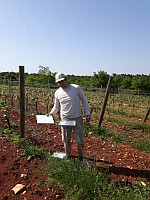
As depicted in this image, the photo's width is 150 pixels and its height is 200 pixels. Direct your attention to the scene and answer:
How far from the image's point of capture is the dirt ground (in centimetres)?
346

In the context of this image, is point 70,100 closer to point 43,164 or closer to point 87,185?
point 43,164

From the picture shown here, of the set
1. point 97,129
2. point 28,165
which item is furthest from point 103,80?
point 28,165

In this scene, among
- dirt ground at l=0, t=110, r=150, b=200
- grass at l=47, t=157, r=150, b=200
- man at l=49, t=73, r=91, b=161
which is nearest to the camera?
grass at l=47, t=157, r=150, b=200

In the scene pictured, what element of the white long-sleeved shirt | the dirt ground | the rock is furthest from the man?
the rock

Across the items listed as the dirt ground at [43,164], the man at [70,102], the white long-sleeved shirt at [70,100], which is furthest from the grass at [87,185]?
the white long-sleeved shirt at [70,100]

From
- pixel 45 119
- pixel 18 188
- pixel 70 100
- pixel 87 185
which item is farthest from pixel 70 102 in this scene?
pixel 18 188

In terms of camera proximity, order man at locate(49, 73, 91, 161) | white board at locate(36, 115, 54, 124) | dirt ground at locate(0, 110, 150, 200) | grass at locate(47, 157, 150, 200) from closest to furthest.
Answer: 1. grass at locate(47, 157, 150, 200)
2. dirt ground at locate(0, 110, 150, 200)
3. man at locate(49, 73, 91, 161)
4. white board at locate(36, 115, 54, 124)

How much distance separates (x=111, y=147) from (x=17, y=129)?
2.32 m

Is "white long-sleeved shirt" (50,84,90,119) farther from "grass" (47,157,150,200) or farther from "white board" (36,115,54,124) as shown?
"grass" (47,157,150,200)

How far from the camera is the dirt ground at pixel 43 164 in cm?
346

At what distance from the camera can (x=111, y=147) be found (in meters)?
5.39

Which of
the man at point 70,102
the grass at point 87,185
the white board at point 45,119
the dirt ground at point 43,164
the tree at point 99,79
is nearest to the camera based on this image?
the grass at point 87,185

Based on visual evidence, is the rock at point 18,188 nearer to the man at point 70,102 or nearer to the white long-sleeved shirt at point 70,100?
the man at point 70,102

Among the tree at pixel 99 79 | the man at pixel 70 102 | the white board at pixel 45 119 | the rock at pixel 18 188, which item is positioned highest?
the tree at pixel 99 79
